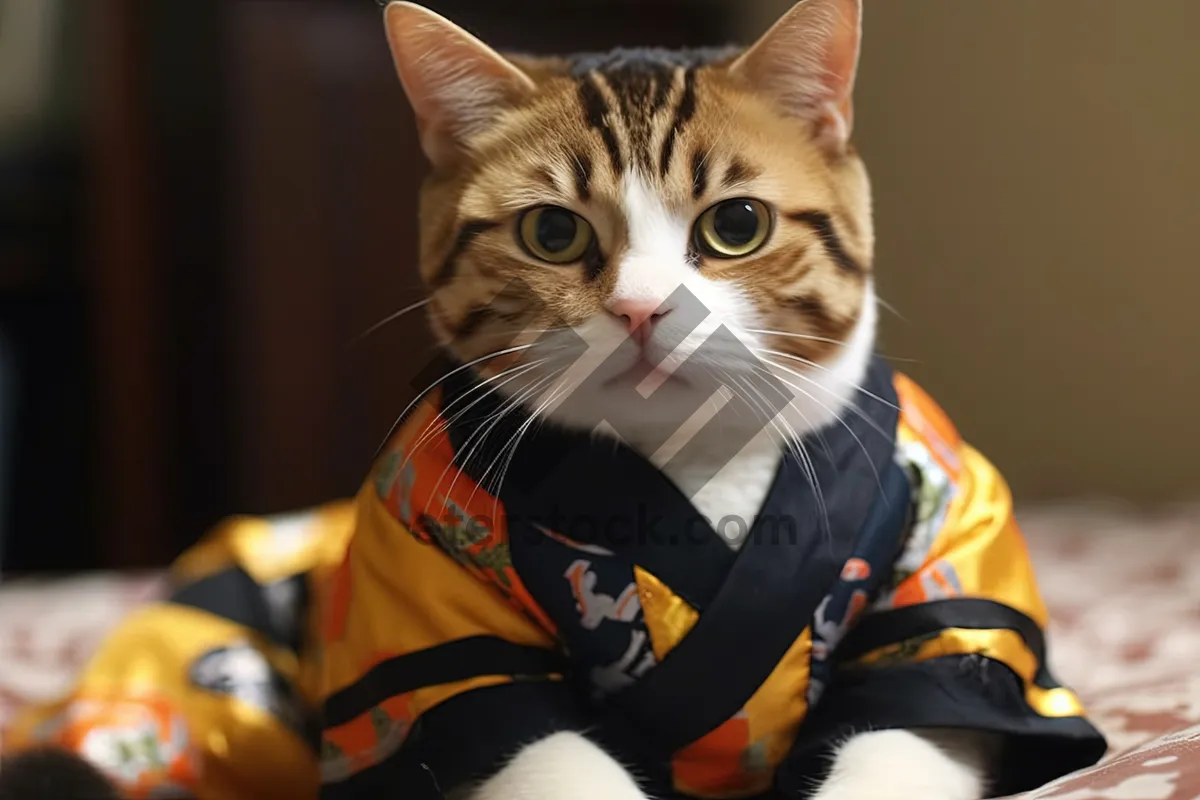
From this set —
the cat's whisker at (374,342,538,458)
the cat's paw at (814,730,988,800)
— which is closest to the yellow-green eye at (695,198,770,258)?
the cat's whisker at (374,342,538,458)

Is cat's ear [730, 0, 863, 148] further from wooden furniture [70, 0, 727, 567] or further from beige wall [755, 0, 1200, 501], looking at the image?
wooden furniture [70, 0, 727, 567]

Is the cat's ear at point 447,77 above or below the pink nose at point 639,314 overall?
above

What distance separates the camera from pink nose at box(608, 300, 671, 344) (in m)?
0.67

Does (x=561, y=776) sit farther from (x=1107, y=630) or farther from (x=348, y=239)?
(x=348, y=239)

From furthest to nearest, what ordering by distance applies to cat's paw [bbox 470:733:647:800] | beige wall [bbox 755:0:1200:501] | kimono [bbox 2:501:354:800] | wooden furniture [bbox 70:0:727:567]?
wooden furniture [bbox 70:0:727:567] → beige wall [bbox 755:0:1200:501] → kimono [bbox 2:501:354:800] → cat's paw [bbox 470:733:647:800]

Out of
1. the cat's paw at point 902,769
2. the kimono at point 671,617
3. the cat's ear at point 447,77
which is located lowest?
the cat's paw at point 902,769

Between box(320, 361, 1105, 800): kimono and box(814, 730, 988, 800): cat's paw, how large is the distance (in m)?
0.01

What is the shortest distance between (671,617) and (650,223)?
0.80 feet

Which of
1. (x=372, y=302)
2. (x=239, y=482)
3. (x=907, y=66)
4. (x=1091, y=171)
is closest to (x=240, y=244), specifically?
(x=372, y=302)

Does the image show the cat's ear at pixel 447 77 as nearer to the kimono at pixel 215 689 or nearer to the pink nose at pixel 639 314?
the pink nose at pixel 639 314

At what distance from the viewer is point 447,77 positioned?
0.78 metres

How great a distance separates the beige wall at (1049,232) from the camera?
5.23ft

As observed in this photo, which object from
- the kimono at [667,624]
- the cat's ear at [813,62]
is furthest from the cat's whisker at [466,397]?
the cat's ear at [813,62]

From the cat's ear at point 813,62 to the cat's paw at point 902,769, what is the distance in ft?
1.30
